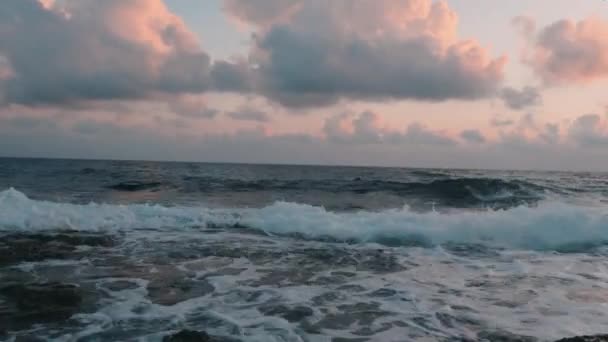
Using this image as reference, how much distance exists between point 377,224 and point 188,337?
356 inches

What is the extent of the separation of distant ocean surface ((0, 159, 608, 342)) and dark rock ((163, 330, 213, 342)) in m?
0.24

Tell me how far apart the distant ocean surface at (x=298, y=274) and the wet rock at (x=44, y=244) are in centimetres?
4

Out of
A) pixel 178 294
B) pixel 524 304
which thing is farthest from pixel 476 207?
pixel 178 294

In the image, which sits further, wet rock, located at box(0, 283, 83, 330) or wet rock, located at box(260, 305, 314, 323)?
wet rock, located at box(260, 305, 314, 323)

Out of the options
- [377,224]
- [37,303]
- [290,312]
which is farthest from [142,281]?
[377,224]

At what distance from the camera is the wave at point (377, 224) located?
11688mm

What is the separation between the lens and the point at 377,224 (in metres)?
13.0

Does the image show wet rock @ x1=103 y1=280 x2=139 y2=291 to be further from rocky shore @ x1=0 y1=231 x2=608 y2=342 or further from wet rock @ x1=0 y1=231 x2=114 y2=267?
wet rock @ x1=0 y1=231 x2=114 y2=267

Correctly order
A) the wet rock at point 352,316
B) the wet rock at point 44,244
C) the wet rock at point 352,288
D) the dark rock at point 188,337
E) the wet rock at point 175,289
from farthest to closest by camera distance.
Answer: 1. the wet rock at point 44,244
2. the wet rock at point 352,288
3. the wet rock at point 175,289
4. the wet rock at point 352,316
5. the dark rock at point 188,337

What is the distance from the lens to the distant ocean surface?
5.26m

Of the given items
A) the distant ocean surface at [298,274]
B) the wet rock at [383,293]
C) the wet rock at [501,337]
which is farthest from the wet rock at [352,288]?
the wet rock at [501,337]

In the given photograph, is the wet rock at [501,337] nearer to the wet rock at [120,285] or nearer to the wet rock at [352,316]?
the wet rock at [352,316]

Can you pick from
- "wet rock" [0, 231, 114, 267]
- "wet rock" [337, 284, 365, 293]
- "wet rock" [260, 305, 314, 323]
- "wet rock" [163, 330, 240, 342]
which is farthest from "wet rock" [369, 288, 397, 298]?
"wet rock" [0, 231, 114, 267]

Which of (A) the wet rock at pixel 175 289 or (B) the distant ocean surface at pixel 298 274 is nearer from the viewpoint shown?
(B) the distant ocean surface at pixel 298 274
